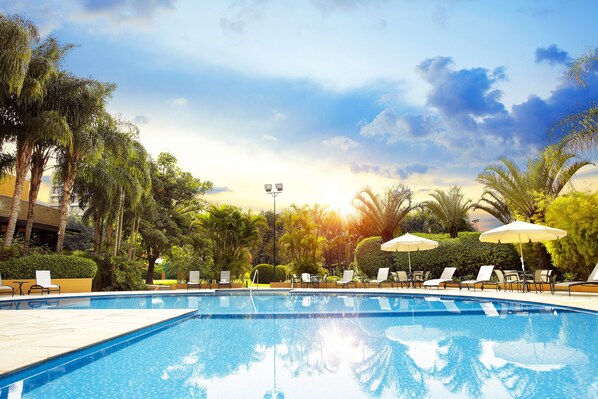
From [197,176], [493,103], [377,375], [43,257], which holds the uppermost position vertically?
[493,103]

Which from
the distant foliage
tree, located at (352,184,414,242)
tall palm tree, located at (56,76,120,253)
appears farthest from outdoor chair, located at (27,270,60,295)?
the distant foliage

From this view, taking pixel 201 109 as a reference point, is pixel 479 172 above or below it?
below

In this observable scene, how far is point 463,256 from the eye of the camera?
1970cm

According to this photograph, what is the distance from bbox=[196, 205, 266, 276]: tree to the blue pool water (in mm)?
13873

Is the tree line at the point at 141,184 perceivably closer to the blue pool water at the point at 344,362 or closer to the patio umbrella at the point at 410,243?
the patio umbrella at the point at 410,243

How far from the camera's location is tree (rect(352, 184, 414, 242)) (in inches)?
890

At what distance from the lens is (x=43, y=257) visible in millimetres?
16516

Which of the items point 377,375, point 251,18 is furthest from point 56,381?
point 251,18

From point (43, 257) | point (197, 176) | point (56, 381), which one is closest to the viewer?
point (56, 381)

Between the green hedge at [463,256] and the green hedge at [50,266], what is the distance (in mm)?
14521

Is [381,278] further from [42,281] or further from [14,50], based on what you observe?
[14,50]

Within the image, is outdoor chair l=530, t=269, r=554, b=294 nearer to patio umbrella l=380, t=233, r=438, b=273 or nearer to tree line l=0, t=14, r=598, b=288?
tree line l=0, t=14, r=598, b=288

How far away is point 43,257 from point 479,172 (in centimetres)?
1858

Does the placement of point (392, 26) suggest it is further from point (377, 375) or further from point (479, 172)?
point (377, 375)
